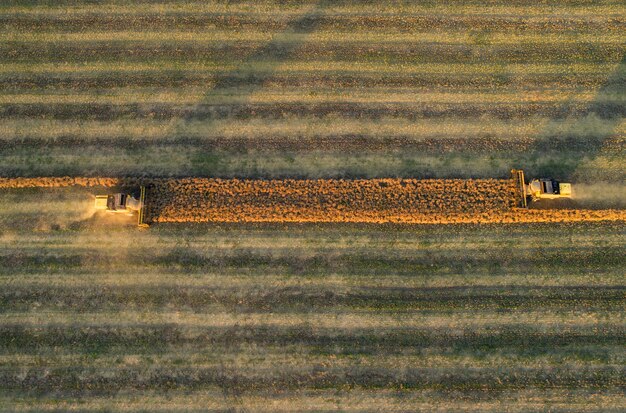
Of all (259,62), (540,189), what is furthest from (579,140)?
(259,62)

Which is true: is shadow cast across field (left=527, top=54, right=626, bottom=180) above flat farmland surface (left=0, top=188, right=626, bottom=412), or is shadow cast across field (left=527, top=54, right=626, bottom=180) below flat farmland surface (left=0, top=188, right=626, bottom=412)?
above

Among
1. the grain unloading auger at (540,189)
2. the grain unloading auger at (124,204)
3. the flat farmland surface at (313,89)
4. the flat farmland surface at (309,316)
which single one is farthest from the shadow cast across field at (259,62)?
the grain unloading auger at (540,189)

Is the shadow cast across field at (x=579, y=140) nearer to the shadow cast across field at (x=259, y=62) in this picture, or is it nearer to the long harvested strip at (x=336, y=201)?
the long harvested strip at (x=336, y=201)

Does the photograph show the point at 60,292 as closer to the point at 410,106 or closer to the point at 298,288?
the point at 298,288

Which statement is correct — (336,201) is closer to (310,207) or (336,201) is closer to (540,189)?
(310,207)

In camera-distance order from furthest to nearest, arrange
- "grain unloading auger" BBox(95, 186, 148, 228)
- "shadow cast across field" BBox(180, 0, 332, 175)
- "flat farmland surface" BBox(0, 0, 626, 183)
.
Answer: "shadow cast across field" BBox(180, 0, 332, 175) → "flat farmland surface" BBox(0, 0, 626, 183) → "grain unloading auger" BBox(95, 186, 148, 228)

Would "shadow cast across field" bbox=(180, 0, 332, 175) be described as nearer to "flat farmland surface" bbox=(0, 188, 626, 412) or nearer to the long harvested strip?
the long harvested strip

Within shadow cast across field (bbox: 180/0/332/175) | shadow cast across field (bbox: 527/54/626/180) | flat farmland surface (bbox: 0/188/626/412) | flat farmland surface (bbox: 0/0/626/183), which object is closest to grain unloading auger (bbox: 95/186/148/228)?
flat farmland surface (bbox: 0/188/626/412)

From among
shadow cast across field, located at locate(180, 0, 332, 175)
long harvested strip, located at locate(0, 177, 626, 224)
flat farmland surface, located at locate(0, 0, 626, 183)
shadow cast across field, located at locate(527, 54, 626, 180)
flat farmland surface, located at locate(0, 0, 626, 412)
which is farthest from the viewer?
shadow cast across field, located at locate(180, 0, 332, 175)
